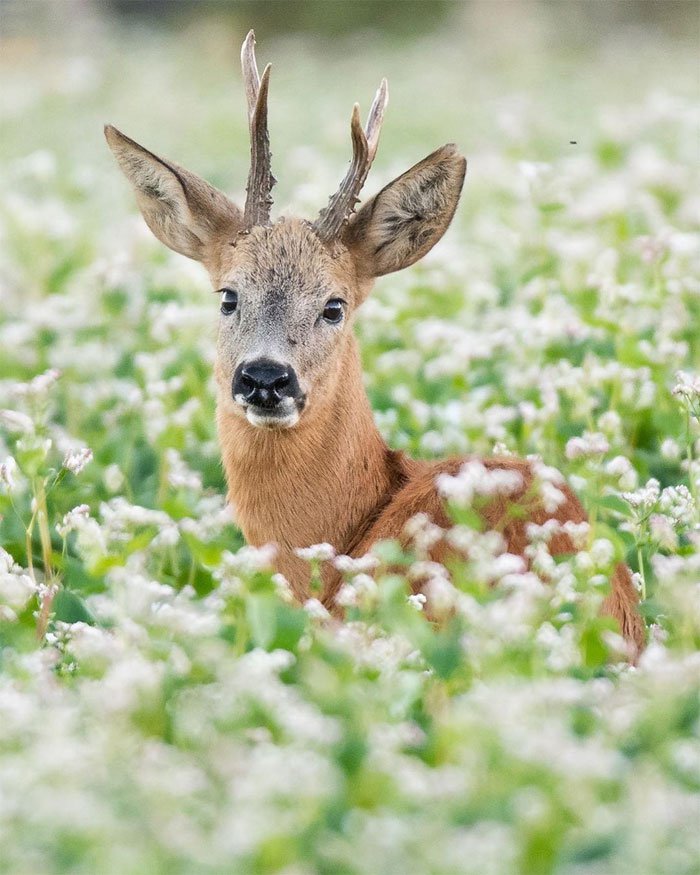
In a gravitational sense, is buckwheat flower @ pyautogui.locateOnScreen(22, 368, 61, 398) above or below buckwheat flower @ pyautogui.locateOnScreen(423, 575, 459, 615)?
above

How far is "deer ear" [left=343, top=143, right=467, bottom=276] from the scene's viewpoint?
6.21m

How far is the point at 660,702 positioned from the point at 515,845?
542 mm

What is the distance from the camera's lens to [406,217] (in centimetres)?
637

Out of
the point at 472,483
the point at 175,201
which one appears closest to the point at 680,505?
the point at 472,483

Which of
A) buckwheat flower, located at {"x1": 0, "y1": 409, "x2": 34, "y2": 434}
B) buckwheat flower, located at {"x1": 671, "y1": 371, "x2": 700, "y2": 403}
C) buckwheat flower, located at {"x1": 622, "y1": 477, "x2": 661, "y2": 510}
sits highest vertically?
buckwheat flower, located at {"x1": 671, "y1": 371, "x2": 700, "y2": 403}

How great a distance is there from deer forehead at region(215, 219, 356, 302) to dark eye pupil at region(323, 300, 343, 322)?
0.13 feet

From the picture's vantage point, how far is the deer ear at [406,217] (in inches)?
245

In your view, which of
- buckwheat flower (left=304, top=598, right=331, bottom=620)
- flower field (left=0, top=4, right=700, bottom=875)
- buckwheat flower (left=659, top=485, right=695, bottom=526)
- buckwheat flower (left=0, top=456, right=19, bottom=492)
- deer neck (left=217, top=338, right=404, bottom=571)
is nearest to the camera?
flower field (left=0, top=4, right=700, bottom=875)

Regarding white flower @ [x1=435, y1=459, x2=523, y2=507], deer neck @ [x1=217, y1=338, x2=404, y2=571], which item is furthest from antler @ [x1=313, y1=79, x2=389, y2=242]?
white flower @ [x1=435, y1=459, x2=523, y2=507]

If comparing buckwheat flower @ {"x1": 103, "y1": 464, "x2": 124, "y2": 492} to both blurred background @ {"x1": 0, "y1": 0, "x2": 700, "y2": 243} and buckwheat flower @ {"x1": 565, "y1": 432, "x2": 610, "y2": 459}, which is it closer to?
buckwheat flower @ {"x1": 565, "y1": 432, "x2": 610, "y2": 459}

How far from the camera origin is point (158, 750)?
3.54 m

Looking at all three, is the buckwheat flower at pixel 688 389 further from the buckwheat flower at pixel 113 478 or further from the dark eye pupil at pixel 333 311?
the buckwheat flower at pixel 113 478

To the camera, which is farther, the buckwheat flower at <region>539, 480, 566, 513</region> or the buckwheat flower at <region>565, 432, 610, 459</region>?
the buckwheat flower at <region>565, 432, 610, 459</region>

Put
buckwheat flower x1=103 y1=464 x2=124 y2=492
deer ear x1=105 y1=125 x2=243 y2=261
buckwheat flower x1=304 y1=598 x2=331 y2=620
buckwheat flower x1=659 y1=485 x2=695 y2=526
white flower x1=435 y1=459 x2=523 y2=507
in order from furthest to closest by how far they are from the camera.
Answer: deer ear x1=105 y1=125 x2=243 y2=261 → buckwheat flower x1=103 y1=464 x2=124 y2=492 → buckwheat flower x1=659 y1=485 x2=695 y2=526 → buckwheat flower x1=304 y1=598 x2=331 y2=620 → white flower x1=435 y1=459 x2=523 y2=507
